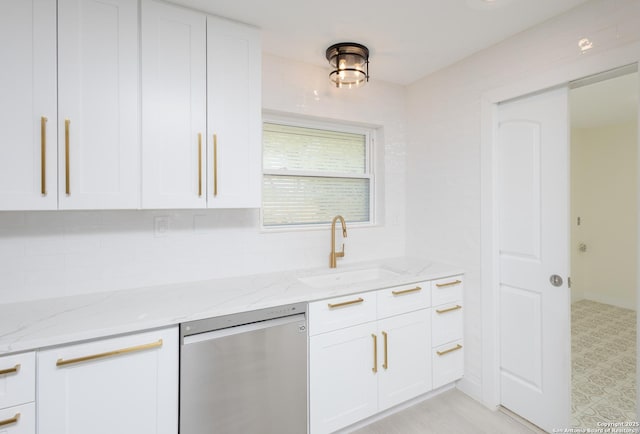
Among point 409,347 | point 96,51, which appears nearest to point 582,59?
point 409,347

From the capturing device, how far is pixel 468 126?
7.51 ft

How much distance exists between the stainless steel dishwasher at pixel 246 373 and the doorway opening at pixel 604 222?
2579 mm

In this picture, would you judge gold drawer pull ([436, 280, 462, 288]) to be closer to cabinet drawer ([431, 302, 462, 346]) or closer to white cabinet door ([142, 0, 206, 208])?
cabinet drawer ([431, 302, 462, 346])

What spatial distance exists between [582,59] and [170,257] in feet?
8.48

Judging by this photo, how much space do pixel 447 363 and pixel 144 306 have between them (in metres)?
2.03

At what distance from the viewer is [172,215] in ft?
6.36

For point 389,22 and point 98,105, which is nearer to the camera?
point 98,105


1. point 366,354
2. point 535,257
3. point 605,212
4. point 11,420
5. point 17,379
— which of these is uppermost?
point 605,212

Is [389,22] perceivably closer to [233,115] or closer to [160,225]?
[233,115]

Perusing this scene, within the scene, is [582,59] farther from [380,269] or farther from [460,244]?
[380,269]

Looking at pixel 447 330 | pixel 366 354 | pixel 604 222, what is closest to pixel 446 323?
pixel 447 330

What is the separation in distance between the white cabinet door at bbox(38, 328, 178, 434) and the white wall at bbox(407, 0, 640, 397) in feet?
6.54

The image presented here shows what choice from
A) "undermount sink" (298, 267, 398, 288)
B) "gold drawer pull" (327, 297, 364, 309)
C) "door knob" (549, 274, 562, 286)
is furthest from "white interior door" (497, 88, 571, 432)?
"gold drawer pull" (327, 297, 364, 309)

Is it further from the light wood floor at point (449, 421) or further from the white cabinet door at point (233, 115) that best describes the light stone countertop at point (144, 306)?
the light wood floor at point (449, 421)
